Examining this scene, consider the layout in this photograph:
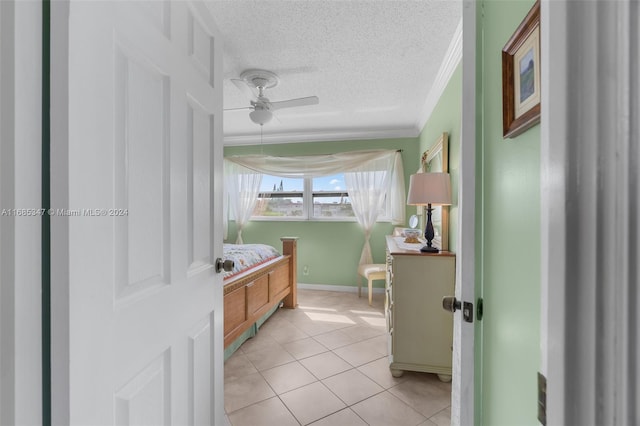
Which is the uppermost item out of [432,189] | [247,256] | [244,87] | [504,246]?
[244,87]

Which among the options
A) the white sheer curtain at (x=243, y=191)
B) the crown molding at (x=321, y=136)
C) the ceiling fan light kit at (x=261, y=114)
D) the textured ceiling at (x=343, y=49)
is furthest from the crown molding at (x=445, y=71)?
the white sheer curtain at (x=243, y=191)

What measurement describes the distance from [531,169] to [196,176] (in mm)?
1065

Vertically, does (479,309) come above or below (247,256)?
above

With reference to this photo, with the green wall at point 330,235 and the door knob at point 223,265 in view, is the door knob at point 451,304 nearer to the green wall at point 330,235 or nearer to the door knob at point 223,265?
the door knob at point 223,265

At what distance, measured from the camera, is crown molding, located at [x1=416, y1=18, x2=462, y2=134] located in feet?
6.82

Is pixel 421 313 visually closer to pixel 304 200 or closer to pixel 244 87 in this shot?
pixel 244 87

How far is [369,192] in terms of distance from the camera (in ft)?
14.9

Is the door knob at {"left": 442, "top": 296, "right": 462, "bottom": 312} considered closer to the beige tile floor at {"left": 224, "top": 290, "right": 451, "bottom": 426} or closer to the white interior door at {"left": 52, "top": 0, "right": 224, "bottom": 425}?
the white interior door at {"left": 52, "top": 0, "right": 224, "bottom": 425}

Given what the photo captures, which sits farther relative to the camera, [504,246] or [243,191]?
[243,191]

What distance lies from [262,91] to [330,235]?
2524 millimetres

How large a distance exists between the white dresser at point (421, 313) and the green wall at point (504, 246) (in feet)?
3.96

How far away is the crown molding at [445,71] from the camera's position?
6.82 ft

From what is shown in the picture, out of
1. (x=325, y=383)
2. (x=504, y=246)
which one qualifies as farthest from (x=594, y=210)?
(x=325, y=383)

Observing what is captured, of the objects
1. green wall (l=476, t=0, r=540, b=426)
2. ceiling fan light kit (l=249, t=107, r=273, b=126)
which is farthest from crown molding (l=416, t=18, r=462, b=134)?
ceiling fan light kit (l=249, t=107, r=273, b=126)
